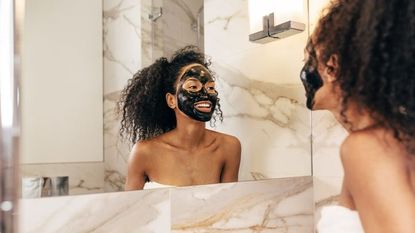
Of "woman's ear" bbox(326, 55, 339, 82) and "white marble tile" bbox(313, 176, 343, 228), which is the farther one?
"white marble tile" bbox(313, 176, 343, 228)

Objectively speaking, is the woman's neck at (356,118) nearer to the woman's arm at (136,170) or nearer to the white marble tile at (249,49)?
the white marble tile at (249,49)

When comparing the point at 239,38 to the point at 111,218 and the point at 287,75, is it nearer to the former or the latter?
the point at 287,75

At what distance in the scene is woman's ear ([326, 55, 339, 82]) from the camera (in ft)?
2.59

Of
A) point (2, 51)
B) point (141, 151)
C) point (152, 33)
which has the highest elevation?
point (152, 33)

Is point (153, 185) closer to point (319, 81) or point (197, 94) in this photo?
point (197, 94)

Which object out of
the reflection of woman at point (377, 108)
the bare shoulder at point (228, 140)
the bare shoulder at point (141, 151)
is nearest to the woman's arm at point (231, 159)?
the bare shoulder at point (228, 140)

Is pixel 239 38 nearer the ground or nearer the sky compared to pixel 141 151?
nearer the sky

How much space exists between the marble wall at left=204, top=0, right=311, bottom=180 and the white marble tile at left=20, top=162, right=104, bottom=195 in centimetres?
37

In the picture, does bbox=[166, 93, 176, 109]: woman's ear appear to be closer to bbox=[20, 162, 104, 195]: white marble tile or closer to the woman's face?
bbox=[20, 162, 104, 195]: white marble tile

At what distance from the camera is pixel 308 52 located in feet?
2.98

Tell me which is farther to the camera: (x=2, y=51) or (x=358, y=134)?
(x=358, y=134)

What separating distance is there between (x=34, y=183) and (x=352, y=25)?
27.1 inches

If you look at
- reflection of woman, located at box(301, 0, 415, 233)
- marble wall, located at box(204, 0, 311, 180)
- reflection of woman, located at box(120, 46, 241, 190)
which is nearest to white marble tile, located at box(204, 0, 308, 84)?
marble wall, located at box(204, 0, 311, 180)

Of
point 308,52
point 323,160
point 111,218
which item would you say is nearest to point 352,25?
point 308,52
